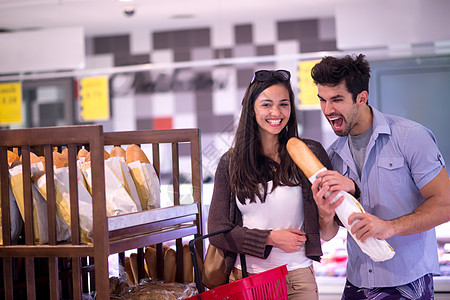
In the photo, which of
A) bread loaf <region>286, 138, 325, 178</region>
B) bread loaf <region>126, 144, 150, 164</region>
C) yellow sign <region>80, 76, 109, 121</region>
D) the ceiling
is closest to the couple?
bread loaf <region>286, 138, 325, 178</region>

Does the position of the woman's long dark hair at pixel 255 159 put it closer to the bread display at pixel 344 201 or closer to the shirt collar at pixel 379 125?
the bread display at pixel 344 201

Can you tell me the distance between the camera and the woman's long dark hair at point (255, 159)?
1.73m

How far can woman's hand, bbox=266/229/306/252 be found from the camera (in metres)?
1.65

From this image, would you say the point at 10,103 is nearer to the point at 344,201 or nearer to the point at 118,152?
the point at 118,152

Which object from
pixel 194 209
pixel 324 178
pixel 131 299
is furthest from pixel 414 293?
pixel 131 299

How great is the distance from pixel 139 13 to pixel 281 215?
2.46m

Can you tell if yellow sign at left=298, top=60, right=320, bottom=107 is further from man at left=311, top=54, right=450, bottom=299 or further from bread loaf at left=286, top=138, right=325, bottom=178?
bread loaf at left=286, top=138, right=325, bottom=178

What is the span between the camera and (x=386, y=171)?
5.80ft

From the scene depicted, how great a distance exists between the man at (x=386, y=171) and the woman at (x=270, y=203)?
0.46 ft

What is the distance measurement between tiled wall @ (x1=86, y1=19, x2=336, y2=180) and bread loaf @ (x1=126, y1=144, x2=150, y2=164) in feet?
5.69

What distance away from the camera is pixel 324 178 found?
5.01 feet

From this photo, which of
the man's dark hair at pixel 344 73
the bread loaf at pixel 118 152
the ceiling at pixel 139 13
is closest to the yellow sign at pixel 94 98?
the ceiling at pixel 139 13

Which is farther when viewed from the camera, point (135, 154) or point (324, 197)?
point (135, 154)

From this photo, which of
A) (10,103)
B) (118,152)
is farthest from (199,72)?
(118,152)
